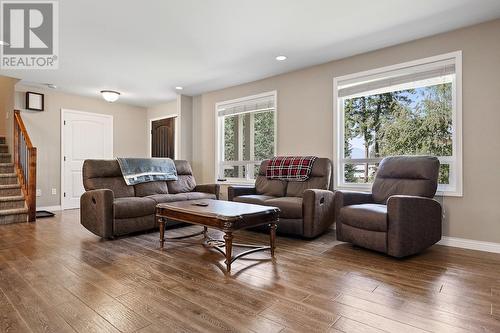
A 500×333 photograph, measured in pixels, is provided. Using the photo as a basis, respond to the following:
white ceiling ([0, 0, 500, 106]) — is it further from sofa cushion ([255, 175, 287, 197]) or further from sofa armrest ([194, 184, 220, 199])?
sofa armrest ([194, 184, 220, 199])

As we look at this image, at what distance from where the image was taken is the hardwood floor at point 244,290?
1.63 m

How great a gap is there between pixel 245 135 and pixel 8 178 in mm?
4115

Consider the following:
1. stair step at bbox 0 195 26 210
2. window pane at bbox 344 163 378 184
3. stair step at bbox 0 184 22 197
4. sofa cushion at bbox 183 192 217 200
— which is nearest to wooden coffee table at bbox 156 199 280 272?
sofa cushion at bbox 183 192 217 200

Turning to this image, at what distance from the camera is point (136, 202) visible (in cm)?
366

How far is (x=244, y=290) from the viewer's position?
2053 millimetres

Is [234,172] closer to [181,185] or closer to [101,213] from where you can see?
[181,185]

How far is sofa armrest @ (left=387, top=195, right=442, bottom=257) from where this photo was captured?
2650 millimetres

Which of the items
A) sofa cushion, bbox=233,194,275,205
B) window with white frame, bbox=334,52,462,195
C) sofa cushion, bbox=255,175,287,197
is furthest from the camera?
sofa cushion, bbox=255,175,287,197

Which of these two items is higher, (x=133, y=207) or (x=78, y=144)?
(x=78, y=144)

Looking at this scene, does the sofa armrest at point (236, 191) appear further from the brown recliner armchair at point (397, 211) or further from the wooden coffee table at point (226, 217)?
the brown recliner armchair at point (397, 211)

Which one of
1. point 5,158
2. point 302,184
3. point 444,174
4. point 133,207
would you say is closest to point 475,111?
point 444,174

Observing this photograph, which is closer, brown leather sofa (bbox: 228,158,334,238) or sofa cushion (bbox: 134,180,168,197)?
brown leather sofa (bbox: 228,158,334,238)

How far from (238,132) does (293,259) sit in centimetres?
314

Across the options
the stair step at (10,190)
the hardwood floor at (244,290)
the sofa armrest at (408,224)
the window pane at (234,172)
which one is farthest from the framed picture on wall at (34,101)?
the sofa armrest at (408,224)
